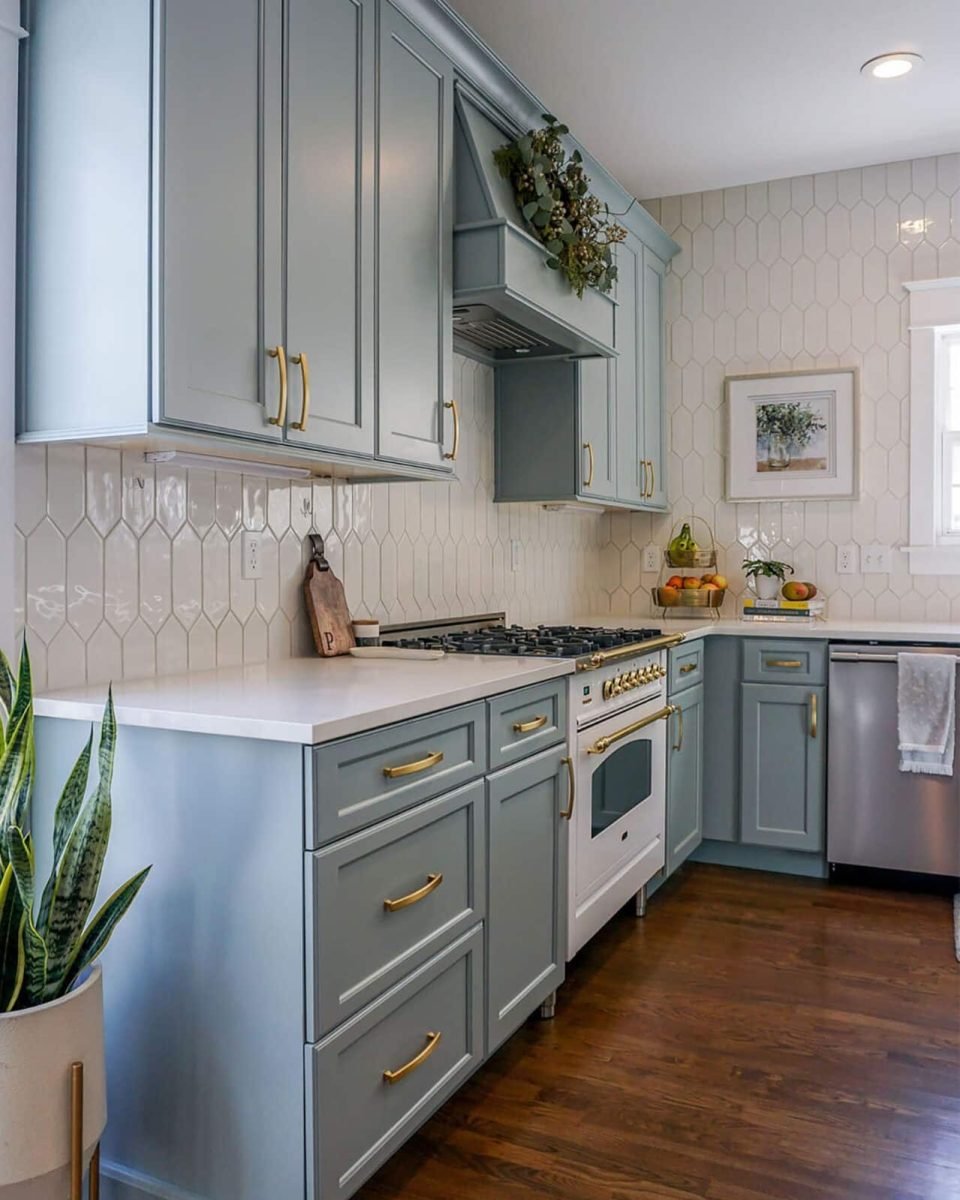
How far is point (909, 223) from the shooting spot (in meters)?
4.01

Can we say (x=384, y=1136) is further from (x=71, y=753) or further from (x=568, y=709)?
(x=568, y=709)

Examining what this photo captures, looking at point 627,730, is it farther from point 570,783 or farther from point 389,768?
point 389,768

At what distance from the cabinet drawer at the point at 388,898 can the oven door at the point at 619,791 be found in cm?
61

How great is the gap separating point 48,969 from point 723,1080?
4.87ft

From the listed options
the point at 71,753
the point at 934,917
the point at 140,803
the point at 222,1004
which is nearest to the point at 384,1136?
the point at 222,1004

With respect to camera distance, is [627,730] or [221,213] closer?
[221,213]

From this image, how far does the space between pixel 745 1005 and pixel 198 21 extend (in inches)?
99.2

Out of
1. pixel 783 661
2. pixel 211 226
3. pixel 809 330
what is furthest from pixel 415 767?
pixel 809 330

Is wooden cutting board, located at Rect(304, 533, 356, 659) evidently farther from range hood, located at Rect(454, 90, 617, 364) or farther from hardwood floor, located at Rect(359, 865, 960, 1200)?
hardwood floor, located at Rect(359, 865, 960, 1200)

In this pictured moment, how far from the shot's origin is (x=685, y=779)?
3570 mm

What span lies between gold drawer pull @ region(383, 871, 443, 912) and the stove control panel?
3.27ft

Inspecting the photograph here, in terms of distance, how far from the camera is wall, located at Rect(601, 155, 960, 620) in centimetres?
403

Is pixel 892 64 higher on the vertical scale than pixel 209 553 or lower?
higher

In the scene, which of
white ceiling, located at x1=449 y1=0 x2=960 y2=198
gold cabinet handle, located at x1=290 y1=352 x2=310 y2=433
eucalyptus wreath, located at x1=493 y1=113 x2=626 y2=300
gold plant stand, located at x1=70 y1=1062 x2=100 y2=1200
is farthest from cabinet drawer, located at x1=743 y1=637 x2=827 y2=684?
gold plant stand, located at x1=70 y1=1062 x2=100 y2=1200
